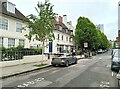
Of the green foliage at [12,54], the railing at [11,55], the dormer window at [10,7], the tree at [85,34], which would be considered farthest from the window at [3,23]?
the tree at [85,34]

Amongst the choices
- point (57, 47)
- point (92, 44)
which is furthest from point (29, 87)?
point (92, 44)

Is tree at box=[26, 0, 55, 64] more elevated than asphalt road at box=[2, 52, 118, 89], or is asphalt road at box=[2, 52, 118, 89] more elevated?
tree at box=[26, 0, 55, 64]

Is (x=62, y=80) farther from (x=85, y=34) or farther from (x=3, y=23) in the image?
(x=85, y=34)

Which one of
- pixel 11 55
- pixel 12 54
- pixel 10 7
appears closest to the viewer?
pixel 11 55

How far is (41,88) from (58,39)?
4483 cm

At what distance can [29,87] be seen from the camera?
10391 millimetres

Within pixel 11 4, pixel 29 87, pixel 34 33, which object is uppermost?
pixel 11 4

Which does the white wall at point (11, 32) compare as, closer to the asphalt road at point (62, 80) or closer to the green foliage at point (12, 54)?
the green foliage at point (12, 54)

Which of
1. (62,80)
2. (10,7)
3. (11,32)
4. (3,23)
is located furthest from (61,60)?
(10,7)

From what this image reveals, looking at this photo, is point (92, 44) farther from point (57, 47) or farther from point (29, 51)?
point (29, 51)

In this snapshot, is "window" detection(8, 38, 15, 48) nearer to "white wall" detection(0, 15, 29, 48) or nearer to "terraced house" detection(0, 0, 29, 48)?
"terraced house" detection(0, 0, 29, 48)

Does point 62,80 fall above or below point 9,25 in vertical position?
below

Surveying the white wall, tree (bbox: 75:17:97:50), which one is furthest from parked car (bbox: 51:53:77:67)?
tree (bbox: 75:17:97:50)

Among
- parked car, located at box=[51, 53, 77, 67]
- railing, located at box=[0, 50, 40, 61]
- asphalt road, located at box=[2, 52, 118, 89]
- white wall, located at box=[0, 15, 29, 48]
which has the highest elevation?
white wall, located at box=[0, 15, 29, 48]
